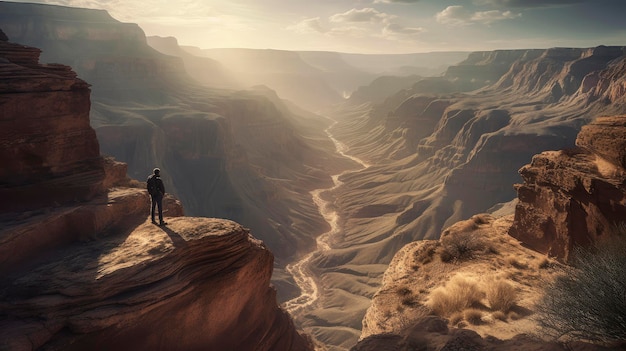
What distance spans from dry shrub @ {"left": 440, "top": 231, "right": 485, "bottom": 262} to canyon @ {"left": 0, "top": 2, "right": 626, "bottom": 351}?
0.98 metres

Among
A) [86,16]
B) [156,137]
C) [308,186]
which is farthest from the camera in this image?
[86,16]

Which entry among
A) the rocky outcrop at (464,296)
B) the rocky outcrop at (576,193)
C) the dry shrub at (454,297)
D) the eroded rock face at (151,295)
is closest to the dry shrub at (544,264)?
the rocky outcrop at (464,296)

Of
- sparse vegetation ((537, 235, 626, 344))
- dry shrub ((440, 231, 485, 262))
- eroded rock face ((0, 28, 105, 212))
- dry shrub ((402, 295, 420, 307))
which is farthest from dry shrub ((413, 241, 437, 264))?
eroded rock face ((0, 28, 105, 212))

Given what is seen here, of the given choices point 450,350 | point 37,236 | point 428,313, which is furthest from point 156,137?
point 450,350

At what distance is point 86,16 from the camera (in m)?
111

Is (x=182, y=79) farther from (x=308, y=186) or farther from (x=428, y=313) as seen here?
(x=428, y=313)

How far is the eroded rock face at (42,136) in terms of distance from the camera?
53.9ft

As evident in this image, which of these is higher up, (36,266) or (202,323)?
(36,266)

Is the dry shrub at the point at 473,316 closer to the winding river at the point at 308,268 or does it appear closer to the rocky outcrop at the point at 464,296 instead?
the rocky outcrop at the point at 464,296

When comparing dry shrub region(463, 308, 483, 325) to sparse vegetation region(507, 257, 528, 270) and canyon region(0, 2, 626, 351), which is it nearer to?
canyon region(0, 2, 626, 351)

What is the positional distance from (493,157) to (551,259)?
6925 cm

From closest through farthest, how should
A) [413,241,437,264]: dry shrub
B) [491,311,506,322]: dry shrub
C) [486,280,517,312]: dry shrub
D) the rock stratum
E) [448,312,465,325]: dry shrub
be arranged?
1. the rock stratum
2. [491,311,506,322]: dry shrub
3. [448,312,465,325]: dry shrub
4. [486,280,517,312]: dry shrub
5. [413,241,437,264]: dry shrub

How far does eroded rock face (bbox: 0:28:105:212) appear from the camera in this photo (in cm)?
1642

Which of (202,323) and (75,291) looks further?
(202,323)
